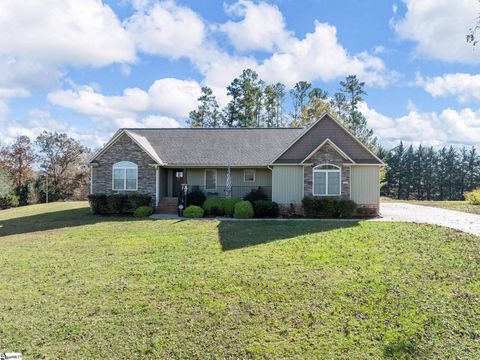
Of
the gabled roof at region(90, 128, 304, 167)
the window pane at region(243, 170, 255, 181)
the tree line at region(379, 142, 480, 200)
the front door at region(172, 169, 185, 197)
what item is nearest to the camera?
the gabled roof at region(90, 128, 304, 167)

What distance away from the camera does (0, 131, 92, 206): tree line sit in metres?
34.2

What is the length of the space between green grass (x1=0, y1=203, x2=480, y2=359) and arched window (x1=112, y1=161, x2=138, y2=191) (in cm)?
→ 876

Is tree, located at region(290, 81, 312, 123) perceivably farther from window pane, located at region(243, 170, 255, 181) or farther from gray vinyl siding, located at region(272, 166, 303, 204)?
gray vinyl siding, located at region(272, 166, 303, 204)

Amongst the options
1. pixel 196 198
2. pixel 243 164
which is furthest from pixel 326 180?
pixel 196 198

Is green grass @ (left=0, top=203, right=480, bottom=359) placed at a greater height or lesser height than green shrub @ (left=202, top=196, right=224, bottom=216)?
lesser

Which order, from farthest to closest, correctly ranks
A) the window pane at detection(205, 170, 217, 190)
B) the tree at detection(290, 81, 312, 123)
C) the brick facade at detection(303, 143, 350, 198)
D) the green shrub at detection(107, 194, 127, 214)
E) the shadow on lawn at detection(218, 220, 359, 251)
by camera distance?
1. the tree at detection(290, 81, 312, 123)
2. the window pane at detection(205, 170, 217, 190)
3. the green shrub at detection(107, 194, 127, 214)
4. the brick facade at detection(303, 143, 350, 198)
5. the shadow on lawn at detection(218, 220, 359, 251)

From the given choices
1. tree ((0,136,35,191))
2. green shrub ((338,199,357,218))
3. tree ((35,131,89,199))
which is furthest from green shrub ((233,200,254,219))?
tree ((0,136,35,191))

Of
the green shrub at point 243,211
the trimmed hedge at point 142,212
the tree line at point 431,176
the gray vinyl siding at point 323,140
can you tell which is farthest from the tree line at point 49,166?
the tree line at point 431,176

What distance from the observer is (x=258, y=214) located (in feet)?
58.5

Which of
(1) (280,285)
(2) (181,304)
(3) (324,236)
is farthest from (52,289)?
(3) (324,236)

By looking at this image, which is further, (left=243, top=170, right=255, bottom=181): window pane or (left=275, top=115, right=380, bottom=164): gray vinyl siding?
(left=243, top=170, right=255, bottom=181): window pane

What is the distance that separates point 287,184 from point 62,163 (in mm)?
29915

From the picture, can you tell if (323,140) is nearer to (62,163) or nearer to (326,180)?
(326,180)

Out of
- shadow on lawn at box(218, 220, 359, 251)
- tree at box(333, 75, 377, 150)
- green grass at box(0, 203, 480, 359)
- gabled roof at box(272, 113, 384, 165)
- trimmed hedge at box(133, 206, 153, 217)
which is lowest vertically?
green grass at box(0, 203, 480, 359)
